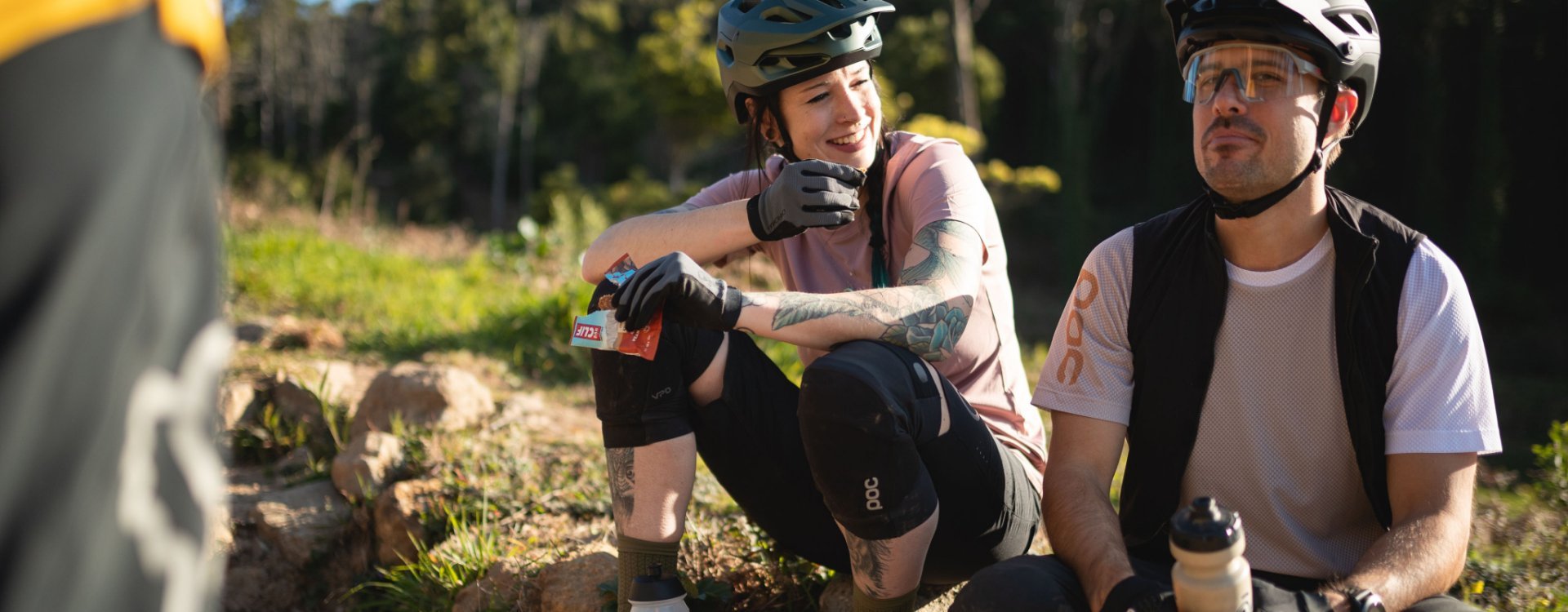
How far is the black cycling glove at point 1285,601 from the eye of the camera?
6.21ft

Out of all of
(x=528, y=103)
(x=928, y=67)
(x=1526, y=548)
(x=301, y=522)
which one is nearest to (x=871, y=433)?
(x=301, y=522)

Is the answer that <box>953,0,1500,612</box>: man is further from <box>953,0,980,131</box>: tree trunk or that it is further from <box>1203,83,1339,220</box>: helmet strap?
<box>953,0,980,131</box>: tree trunk

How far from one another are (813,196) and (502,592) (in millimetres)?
1497

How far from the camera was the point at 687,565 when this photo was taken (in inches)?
127

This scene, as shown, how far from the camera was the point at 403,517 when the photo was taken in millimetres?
3893

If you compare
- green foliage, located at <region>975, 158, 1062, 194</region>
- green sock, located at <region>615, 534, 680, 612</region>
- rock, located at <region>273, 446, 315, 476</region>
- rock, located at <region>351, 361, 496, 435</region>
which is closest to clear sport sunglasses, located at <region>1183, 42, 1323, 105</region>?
green sock, located at <region>615, 534, 680, 612</region>

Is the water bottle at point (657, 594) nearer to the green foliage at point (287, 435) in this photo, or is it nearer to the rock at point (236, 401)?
the green foliage at point (287, 435)

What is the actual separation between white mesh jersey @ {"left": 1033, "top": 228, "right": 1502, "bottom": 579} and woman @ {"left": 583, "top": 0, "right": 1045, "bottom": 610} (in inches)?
12.0

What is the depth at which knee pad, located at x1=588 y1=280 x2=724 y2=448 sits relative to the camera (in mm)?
2535

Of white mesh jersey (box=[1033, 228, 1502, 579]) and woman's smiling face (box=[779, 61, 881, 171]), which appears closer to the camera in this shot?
white mesh jersey (box=[1033, 228, 1502, 579])

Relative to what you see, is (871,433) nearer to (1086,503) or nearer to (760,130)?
(1086,503)

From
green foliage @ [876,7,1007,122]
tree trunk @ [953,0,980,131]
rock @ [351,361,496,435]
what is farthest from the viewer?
green foliage @ [876,7,1007,122]

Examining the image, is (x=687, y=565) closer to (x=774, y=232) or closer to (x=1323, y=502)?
(x=774, y=232)


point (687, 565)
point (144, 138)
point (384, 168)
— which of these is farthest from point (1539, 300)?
point (384, 168)
